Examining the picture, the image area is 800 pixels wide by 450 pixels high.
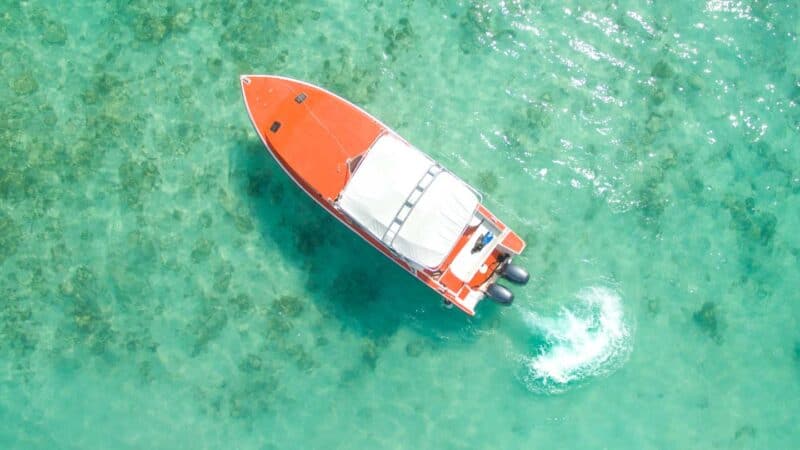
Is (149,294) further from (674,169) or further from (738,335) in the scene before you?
(738,335)

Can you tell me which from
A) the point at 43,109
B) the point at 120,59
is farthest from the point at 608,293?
the point at 43,109

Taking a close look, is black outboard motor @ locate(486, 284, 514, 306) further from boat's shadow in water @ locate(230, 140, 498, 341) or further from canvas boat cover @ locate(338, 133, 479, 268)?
boat's shadow in water @ locate(230, 140, 498, 341)

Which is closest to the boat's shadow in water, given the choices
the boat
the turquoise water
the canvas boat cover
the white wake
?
the turquoise water

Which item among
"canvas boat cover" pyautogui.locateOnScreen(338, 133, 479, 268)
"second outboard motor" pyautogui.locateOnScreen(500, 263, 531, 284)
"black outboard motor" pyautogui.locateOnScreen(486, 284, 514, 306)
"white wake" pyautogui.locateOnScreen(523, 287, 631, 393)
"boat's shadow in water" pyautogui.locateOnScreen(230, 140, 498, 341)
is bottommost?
"boat's shadow in water" pyautogui.locateOnScreen(230, 140, 498, 341)

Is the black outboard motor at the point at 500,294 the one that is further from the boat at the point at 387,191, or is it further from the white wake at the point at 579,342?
the white wake at the point at 579,342

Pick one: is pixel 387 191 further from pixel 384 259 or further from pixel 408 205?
pixel 384 259

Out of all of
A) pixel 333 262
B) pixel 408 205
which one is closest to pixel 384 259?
pixel 333 262

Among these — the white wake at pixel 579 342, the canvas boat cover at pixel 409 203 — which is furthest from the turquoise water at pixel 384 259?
the canvas boat cover at pixel 409 203
